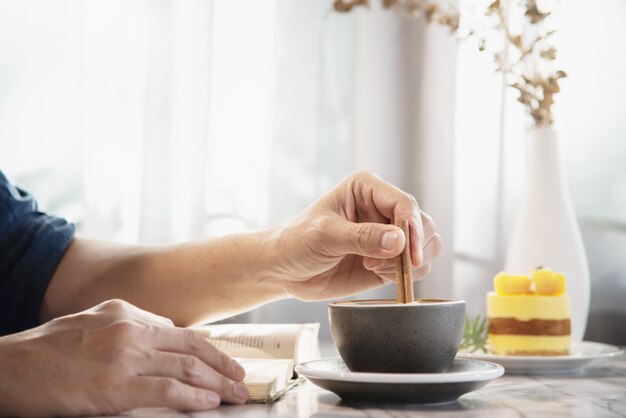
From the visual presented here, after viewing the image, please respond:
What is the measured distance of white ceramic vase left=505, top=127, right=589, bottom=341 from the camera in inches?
56.9

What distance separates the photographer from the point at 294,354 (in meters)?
1.17

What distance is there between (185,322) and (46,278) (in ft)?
0.80

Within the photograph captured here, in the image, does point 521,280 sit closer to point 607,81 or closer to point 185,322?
point 185,322

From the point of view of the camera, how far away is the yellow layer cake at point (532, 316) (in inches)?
49.0

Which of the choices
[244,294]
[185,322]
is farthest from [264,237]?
[185,322]

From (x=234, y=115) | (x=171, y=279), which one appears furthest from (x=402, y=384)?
(x=234, y=115)

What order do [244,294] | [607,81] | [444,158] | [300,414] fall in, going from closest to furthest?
[300,414] → [244,294] → [607,81] → [444,158]

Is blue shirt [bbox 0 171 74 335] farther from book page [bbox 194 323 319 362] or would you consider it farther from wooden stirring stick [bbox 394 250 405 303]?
wooden stirring stick [bbox 394 250 405 303]

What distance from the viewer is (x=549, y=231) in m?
1.47

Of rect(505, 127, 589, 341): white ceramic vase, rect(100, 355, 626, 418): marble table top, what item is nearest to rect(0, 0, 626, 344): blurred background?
rect(505, 127, 589, 341): white ceramic vase

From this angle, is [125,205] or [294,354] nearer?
[294,354]

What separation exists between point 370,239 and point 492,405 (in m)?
0.22

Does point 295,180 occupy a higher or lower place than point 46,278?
higher

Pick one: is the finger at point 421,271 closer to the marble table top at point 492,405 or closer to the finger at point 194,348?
the marble table top at point 492,405
